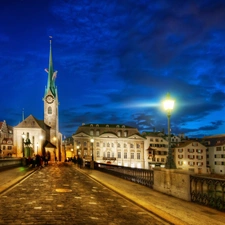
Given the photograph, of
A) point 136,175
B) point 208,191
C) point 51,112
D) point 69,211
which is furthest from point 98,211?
point 51,112

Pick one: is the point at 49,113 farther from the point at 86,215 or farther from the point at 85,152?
the point at 86,215

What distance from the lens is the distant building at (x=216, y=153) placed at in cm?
10944

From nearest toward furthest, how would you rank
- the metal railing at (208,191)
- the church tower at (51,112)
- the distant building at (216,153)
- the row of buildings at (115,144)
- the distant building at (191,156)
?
1. the metal railing at (208,191)
2. the distant building at (216,153)
3. the distant building at (191,156)
4. the row of buildings at (115,144)
5. the church tower at (51,112)

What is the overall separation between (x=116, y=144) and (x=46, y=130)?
2972 centimetres

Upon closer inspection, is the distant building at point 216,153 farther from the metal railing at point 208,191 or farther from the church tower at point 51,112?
the metal railing at point 208,191

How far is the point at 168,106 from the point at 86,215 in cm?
767

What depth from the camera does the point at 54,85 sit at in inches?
5763

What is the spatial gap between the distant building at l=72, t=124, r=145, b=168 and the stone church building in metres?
14.3

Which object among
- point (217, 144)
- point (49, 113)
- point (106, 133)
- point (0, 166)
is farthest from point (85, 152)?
point (0, 166)

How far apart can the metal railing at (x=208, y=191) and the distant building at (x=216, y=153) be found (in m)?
101

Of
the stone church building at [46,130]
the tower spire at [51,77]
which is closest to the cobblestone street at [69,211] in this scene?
the stone church building at [46,130]

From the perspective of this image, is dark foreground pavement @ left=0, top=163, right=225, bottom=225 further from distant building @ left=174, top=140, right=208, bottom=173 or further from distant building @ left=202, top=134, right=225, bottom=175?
distant building @ left=174, top=140, right=208, bottom=173

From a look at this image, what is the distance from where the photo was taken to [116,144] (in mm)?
129625

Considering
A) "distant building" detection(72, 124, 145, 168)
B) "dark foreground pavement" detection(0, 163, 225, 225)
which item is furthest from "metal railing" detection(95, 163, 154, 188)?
"distant building" detection(72, 124, 145, 168)
